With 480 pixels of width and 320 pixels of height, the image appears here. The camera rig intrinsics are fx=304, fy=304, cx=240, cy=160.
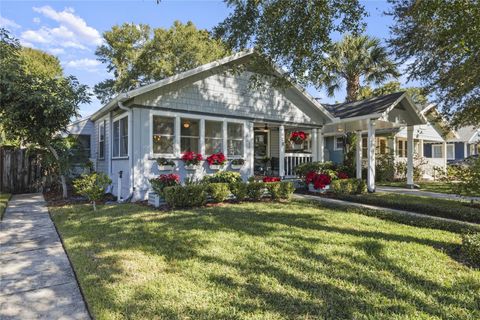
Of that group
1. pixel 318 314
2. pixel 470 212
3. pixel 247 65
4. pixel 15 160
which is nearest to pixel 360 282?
pixel 318 314

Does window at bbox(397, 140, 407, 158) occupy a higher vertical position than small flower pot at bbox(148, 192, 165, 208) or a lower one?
higher

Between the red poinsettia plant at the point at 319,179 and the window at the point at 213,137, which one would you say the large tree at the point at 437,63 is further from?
the window at the point at 213,137

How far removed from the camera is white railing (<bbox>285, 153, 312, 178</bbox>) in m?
13.4

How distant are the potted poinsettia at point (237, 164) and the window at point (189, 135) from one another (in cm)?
143

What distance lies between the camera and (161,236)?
5.50 metres

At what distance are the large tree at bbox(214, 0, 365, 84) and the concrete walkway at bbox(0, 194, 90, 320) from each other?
6454 mm

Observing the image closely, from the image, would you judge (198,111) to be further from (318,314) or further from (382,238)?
(318,314)

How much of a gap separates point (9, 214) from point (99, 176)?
2.32 meters

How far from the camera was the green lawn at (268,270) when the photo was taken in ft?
9.86

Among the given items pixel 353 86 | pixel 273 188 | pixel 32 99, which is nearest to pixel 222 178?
pixel 273 188

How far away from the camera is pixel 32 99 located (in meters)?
9.12

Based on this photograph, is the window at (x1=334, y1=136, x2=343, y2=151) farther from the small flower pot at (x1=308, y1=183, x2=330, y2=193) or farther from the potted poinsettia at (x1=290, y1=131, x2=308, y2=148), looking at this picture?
the small flower pot at (x1=308, y1=183, x2=330, y2=193)

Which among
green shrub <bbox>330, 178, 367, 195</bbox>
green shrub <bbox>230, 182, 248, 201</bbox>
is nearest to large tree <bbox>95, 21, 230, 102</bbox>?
green shrub <bbox>330, 178, 367, 195</bbox>

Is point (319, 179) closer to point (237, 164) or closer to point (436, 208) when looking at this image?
point (237, 164)
